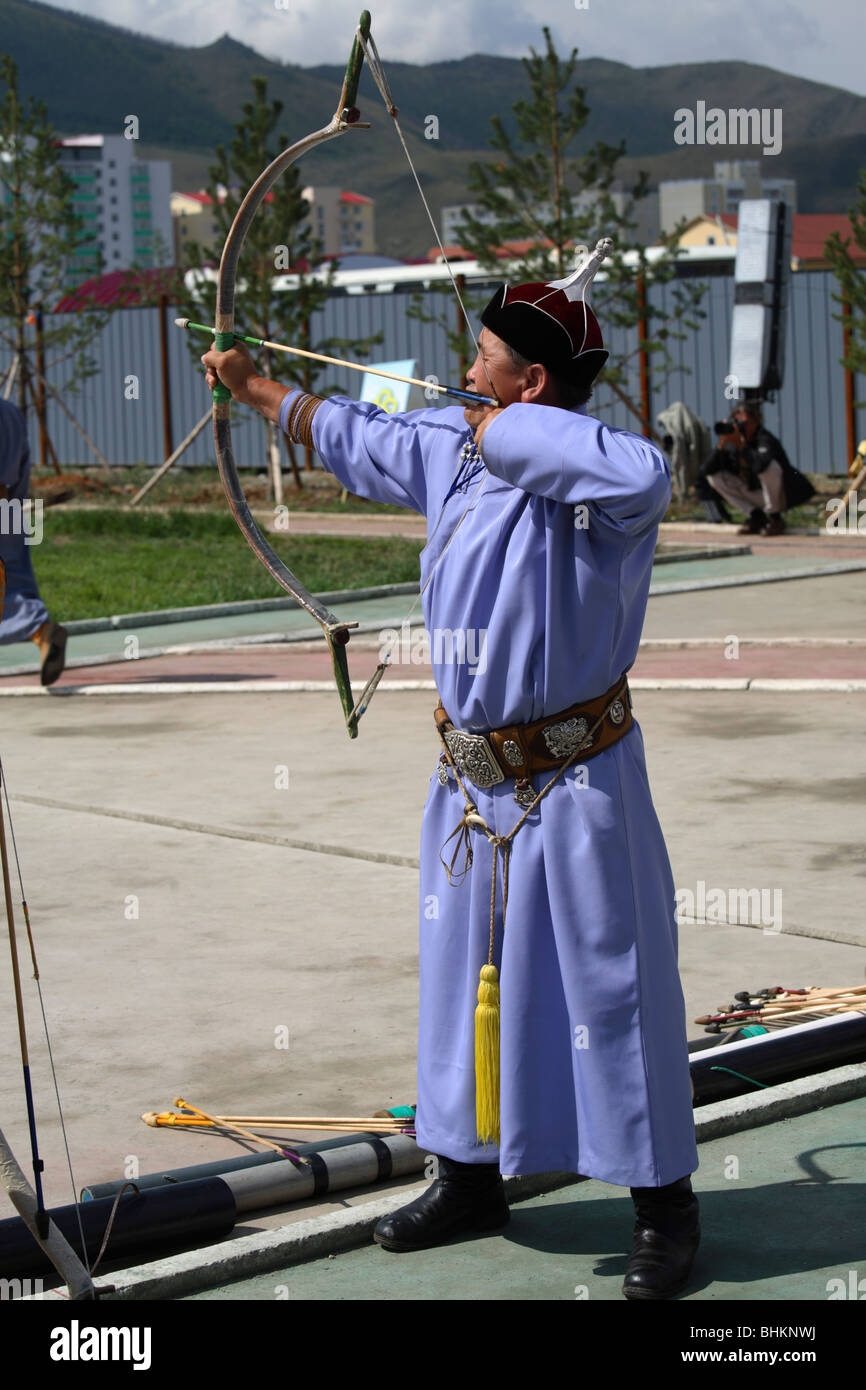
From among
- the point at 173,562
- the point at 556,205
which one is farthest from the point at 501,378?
the point at 556,205

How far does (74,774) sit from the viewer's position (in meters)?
8.92

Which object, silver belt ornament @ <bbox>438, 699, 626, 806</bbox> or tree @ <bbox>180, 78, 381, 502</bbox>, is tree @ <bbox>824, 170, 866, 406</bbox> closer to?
tree @ <bbox>180, 78, 381, 502</bbox>

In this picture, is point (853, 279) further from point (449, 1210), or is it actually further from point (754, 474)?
point (449, 1210)

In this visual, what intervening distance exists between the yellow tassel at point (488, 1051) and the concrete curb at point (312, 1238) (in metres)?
0.37

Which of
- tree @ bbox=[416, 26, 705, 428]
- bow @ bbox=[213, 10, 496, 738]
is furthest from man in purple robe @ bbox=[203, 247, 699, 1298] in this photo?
tree @ bbox=[416, 26, 705, 428]

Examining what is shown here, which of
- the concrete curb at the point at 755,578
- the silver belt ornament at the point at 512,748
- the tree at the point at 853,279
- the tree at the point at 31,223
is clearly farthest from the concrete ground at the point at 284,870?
the tree at the point at 31,223

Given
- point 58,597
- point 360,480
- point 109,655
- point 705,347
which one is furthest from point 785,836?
point 705,347

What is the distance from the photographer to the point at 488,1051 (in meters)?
3.73

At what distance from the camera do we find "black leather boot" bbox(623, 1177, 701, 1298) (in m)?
3.55

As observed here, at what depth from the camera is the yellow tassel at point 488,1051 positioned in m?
3.73

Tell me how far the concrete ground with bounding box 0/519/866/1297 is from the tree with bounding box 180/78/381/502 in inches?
487

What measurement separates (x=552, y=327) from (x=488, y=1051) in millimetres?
1465

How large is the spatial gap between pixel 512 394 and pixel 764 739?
5580 millimetres
